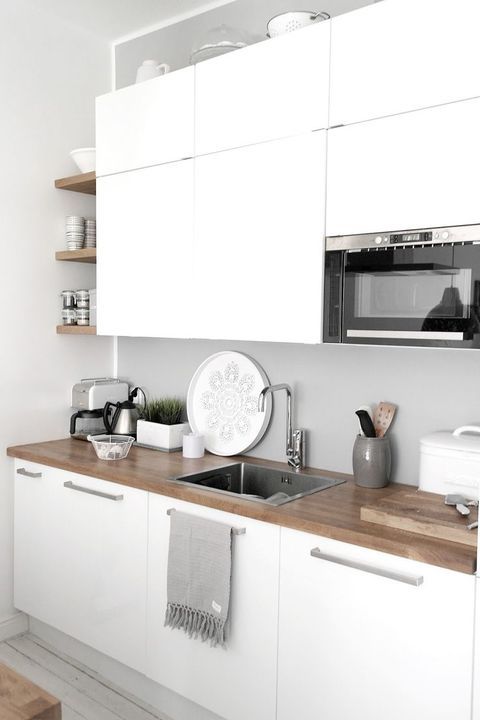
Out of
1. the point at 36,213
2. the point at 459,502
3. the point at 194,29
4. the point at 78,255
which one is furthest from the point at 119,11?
the point at 459,502

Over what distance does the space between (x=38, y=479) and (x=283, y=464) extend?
1.04 meters

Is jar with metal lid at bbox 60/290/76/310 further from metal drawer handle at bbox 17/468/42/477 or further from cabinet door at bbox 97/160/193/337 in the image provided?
metal drawer handle at bbox 17/468/42/477

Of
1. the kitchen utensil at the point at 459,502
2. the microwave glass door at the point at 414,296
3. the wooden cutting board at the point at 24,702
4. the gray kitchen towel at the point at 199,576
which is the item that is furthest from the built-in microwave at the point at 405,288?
the wooden cutting board at the point at 24,702

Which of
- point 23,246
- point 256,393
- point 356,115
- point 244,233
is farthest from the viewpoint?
point 23,246

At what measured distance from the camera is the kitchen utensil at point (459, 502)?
1887 millimetres

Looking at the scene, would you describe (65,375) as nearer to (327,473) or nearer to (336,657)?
(327,473)

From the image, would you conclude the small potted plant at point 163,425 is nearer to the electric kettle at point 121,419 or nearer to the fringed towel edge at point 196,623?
the electric kettle at point 121,419

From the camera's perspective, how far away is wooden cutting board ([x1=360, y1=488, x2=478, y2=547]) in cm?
176

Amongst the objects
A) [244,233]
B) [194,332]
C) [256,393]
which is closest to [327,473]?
[256,393]

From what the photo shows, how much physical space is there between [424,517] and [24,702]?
1.11 m

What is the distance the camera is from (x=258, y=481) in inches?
106

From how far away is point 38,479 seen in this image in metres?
2.87

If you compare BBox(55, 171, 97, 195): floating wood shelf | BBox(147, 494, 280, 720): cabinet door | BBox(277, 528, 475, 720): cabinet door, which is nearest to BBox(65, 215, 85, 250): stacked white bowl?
BBox(55, 171, 97, 195): floating wood shelf

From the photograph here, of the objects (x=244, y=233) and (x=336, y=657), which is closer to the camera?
(x=336, y=657)
